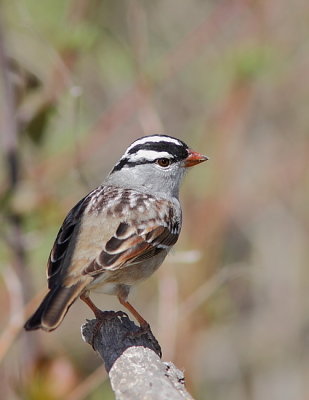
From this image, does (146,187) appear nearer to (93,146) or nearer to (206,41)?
(93,146)

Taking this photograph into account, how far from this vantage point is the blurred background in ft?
21.7

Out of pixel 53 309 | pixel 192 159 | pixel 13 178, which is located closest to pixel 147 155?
pixel 192 159

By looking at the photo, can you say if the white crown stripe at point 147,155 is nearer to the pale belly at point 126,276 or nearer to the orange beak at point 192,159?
the orange beak at point 192,159

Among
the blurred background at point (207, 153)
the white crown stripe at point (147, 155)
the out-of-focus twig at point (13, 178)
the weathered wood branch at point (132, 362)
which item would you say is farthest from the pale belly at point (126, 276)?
the blurred background at point (207, 153)

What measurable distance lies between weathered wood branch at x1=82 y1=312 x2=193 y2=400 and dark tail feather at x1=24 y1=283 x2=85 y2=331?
0.80 feet

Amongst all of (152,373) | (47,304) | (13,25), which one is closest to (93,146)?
(13,25)

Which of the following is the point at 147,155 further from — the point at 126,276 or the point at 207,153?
the point at 207,153

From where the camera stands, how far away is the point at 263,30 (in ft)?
24.1

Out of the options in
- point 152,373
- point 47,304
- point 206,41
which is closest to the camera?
point 152,373

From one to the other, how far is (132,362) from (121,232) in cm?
112

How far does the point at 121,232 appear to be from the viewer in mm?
4719

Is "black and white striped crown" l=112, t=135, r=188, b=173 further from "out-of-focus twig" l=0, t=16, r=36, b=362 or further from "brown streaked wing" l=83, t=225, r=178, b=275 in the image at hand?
"out-of-focus twig" l=0, t=16, r=36, b=362

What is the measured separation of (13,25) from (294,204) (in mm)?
2653

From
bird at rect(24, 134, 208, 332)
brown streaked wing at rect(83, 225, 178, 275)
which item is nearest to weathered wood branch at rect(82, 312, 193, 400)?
bird at rect(24, 134, 208, 332)
